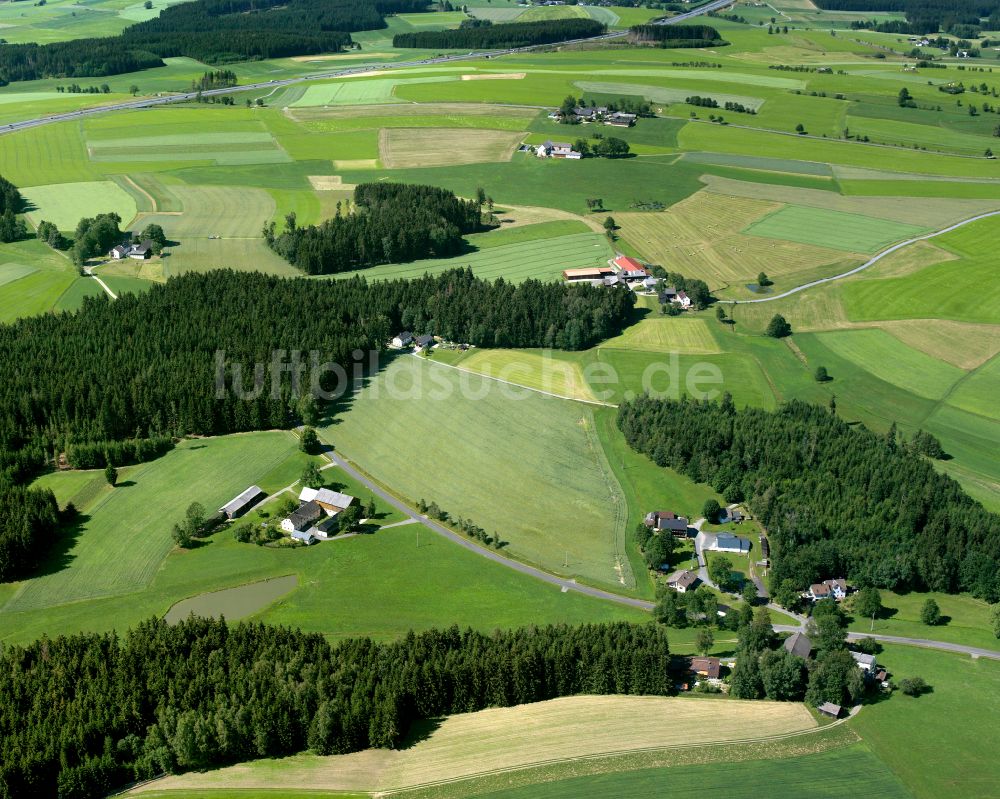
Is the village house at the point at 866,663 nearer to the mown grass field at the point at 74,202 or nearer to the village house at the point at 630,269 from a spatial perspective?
the village house at the point at 630,269

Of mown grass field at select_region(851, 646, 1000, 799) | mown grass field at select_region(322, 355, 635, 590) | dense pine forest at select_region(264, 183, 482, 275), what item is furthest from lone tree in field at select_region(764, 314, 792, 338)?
mown grass field at select_region(851, 646, 1000, 799)

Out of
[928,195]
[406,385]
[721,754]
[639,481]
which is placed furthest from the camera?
[928,195]

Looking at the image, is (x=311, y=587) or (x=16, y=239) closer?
(x=311, y=587)

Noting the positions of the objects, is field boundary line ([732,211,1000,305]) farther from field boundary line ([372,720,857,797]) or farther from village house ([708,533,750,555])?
field boundary line ([372,720,857,797])

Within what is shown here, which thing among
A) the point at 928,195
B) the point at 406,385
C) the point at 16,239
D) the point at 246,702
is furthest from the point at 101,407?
the point at 928,195

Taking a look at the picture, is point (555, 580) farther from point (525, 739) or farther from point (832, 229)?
point (832, 229)

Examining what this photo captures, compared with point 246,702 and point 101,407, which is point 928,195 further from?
point 246,702

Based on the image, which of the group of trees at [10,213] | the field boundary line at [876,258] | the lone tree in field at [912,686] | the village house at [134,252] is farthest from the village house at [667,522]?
the group of trees at [10,213]

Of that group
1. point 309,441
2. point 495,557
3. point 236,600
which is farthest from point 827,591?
point 309,441
